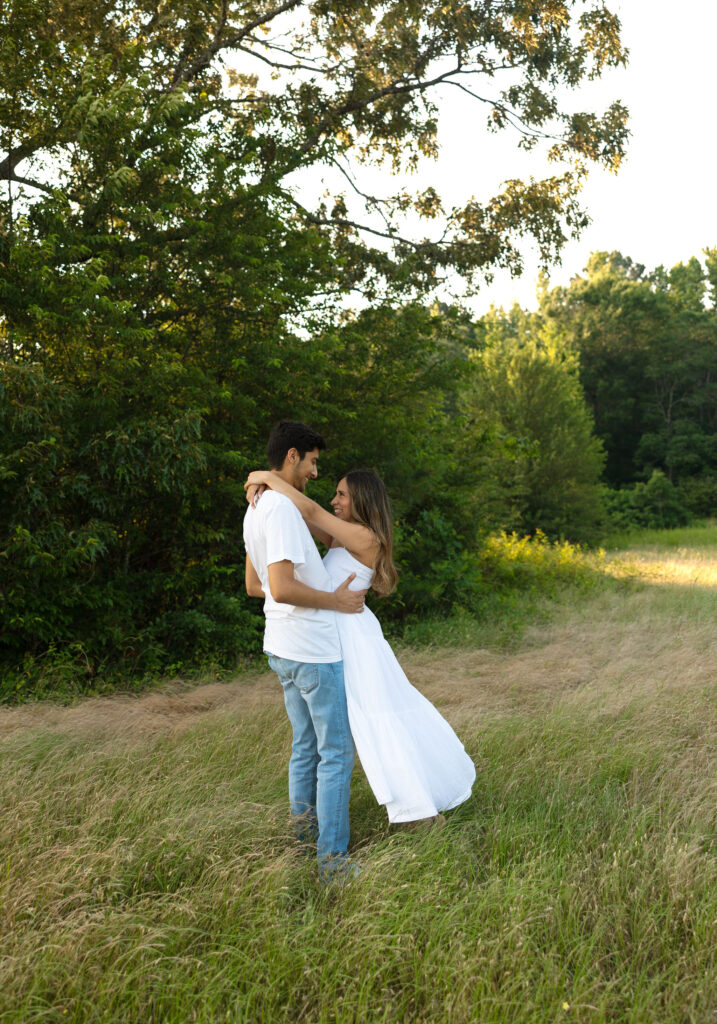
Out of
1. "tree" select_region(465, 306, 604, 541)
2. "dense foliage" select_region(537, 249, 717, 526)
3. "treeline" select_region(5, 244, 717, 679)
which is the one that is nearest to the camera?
"treeline" select_region(5, 244, 717, 679)

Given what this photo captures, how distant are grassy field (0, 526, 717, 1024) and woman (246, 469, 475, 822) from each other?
0.23 meters

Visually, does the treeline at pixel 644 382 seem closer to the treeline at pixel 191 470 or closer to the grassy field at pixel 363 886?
the treeline at pixel 191 470

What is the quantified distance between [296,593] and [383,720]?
686mm

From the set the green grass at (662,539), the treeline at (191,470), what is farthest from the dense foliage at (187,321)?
the green grass at (662,539)

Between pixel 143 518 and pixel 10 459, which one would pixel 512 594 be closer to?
pixel 143 518

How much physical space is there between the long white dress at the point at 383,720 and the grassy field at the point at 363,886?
0.64 feet

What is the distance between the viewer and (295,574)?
10.9ft

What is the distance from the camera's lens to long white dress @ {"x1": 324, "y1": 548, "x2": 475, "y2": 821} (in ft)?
11.3

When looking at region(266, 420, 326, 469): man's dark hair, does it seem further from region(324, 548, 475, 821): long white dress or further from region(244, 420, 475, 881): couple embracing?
region(324, 548, 475, 821): long white dress

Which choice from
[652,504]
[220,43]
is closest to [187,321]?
[220,43]

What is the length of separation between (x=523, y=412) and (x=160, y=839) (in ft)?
82.3

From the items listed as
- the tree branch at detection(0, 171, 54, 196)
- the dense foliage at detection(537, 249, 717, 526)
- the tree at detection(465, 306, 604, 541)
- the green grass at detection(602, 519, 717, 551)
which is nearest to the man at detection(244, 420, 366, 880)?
the tree branch at detection(0, 171, 54, 196)

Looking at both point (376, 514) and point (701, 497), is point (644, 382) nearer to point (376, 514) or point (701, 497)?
point (701, 497)

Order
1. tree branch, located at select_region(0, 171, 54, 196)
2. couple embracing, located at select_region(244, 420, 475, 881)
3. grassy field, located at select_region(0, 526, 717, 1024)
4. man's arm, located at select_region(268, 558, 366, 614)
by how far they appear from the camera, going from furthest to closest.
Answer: tree branch, located at select_region(0, 171, 54, 196), couple embracing, located at select_region(244, 420, 475, 881), man's arm, located at select_region(268, 558, 366, 614), grassy field, located at select_region(0, 526, 717, 1024)
